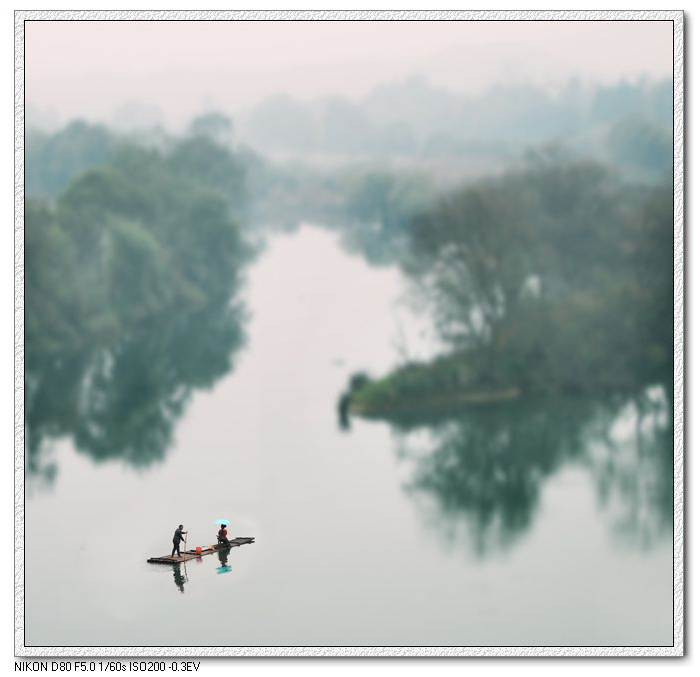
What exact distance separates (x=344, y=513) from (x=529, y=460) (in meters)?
1.66

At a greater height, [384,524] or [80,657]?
[384,524]

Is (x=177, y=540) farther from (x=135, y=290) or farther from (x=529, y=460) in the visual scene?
(x=529, y=460)

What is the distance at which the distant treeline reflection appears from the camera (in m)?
10.7

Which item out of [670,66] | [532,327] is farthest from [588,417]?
[670,66]

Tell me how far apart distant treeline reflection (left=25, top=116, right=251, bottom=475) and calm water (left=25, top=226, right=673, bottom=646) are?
248 mm

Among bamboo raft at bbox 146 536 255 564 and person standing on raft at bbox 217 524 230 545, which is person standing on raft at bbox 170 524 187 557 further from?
person standing on raft at bbox 217 524 230 545

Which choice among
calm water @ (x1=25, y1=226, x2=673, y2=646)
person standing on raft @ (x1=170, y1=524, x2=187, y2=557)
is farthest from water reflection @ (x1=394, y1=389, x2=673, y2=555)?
person standing on raft @ (x1=170, y1=524, x2=187, y2=557)

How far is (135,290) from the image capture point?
36.7 ft

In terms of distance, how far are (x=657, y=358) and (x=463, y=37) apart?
293 centimetres

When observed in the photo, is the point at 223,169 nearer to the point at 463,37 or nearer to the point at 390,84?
the point at 390,84

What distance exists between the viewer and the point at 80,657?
31.1 feet

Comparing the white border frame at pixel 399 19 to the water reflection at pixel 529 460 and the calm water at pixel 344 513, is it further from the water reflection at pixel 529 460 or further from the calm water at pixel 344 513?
the water reflection at pixel 529 460

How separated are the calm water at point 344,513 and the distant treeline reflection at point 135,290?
0.81 ft

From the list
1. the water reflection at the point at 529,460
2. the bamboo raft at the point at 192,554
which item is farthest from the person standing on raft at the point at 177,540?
the water reflection at the point at 529,460
